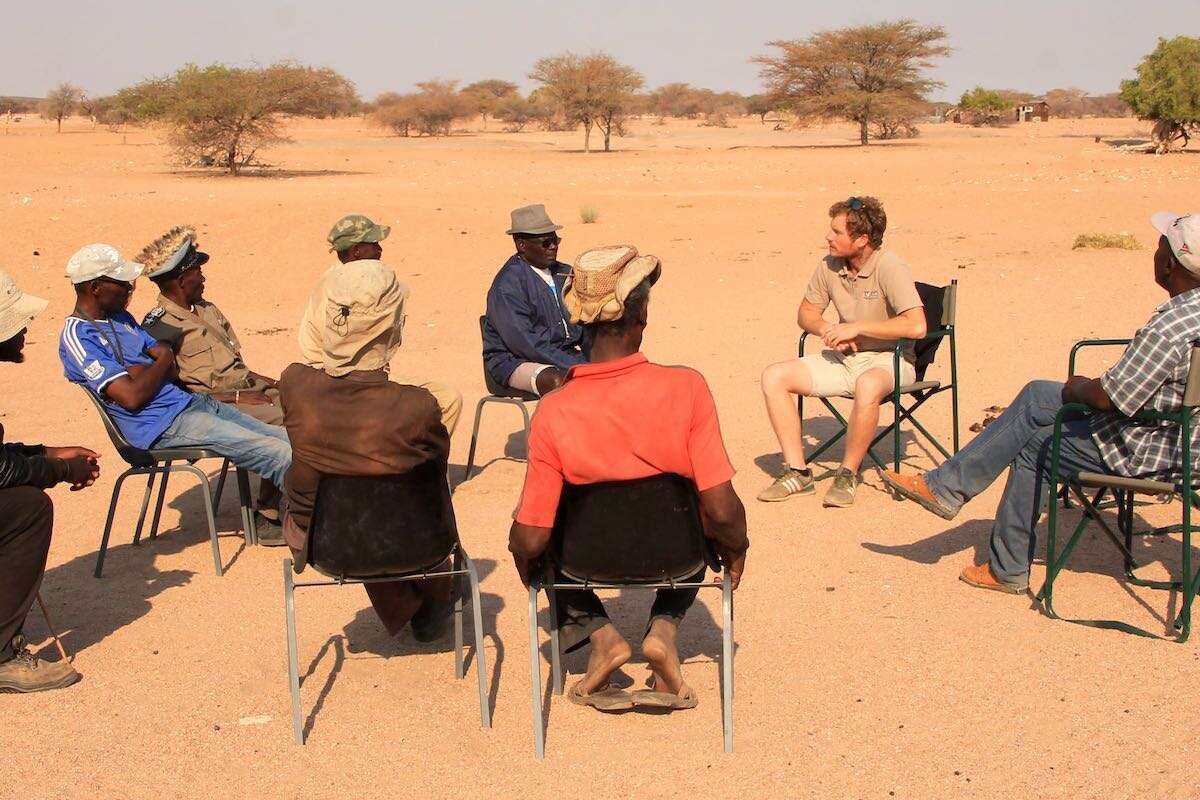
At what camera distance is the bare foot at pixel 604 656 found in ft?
14.0

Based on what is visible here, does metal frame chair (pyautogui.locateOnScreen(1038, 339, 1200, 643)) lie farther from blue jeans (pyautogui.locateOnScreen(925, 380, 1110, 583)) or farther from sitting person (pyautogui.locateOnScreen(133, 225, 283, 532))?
sitting person (pyautogui.locateOnScreen(133, 225, 283, 532))

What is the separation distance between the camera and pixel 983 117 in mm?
66312

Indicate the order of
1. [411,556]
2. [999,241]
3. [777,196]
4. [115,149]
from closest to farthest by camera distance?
1. [411,556]
2. [999,241]
3. [777,196]
4. [115,149]

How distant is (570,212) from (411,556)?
668 inches

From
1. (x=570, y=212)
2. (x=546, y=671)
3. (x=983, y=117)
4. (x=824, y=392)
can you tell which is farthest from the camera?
(x=983, y=117)

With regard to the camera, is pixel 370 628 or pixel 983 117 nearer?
pixel 370 628

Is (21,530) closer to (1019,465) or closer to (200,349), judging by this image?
(200,349)

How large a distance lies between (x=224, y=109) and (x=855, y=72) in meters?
26.5

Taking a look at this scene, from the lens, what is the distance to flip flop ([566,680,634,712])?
429 centimetres

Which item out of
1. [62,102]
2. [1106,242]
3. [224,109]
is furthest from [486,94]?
[1106,242]

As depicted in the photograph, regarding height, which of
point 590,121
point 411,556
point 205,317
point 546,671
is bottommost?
point 546,671

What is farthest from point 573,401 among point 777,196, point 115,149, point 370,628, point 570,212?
point 115,149

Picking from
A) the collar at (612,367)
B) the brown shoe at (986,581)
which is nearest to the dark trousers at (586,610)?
the collar at (612,367)

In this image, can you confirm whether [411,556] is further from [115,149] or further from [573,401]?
[115,149]
